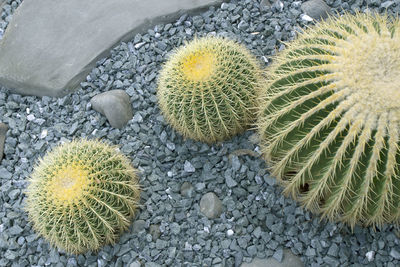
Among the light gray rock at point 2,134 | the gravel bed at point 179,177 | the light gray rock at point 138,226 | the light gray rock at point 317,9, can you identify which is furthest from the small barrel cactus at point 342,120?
the light gray rock at point 2,134

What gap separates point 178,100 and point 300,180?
1.00m

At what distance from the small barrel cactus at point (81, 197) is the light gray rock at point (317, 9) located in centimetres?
219

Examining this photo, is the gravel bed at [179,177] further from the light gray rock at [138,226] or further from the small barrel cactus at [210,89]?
the small barrel cactus at [210,89]

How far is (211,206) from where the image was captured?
124 inches

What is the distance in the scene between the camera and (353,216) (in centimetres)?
260

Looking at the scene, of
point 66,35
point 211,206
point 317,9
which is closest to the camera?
point 211,206

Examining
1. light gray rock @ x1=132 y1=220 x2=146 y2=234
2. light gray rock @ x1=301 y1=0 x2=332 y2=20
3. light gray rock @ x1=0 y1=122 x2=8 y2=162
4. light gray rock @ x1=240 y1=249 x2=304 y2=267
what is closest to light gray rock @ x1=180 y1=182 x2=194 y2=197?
light gray rock @ x1=132 y1=220 x2=146 y2=234

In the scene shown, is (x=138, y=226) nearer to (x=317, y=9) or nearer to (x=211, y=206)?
(x=211, y=206)

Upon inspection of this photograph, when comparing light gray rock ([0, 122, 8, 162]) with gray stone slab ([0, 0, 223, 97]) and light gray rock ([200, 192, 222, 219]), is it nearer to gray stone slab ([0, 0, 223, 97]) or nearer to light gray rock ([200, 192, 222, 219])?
gray stone slab ([0, 0, 223, 97])

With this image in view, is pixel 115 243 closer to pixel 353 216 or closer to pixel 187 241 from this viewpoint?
pixel 187 241

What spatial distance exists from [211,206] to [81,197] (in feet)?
2.96

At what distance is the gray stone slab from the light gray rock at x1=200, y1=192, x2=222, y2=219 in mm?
1703

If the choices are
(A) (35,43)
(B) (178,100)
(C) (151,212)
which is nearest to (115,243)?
(C) (151,212)

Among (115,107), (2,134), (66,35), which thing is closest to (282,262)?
(115,107)
